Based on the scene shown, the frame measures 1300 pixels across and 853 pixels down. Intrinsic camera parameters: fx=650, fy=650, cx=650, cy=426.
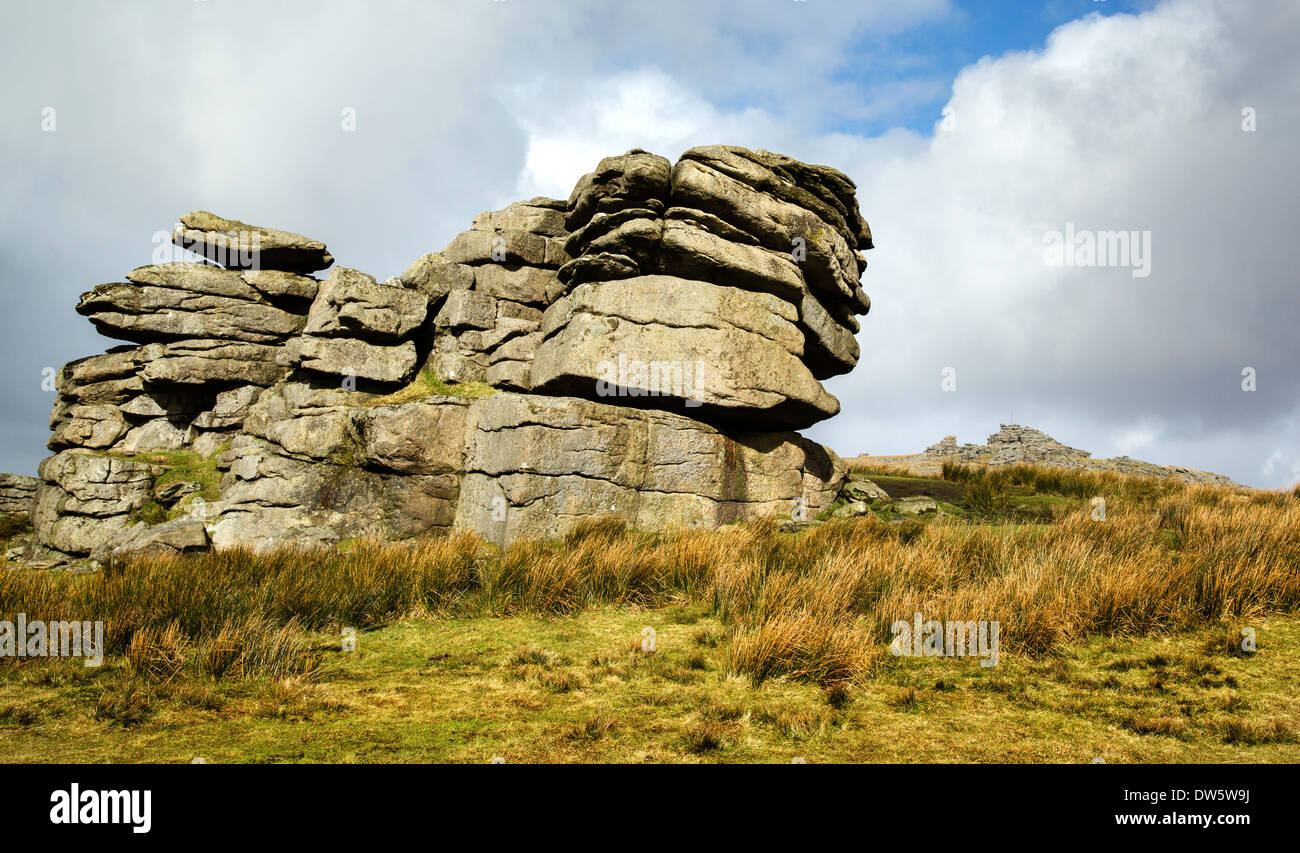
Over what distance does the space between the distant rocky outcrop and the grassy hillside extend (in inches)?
745

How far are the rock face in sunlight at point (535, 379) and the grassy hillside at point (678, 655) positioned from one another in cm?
280

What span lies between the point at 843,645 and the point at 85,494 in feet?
56.7

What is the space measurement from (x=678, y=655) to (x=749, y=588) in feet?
4.97

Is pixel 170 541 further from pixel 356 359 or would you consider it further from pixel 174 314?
pixel 174 314

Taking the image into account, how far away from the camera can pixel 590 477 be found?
11.2 m

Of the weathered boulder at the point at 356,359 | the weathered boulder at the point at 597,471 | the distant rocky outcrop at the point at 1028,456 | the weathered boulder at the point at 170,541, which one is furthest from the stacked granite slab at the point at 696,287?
the distant rocky outcrop at the point at 1028,456

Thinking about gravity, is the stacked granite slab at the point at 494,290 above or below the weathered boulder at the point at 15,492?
above

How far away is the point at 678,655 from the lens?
Result: 239 inches

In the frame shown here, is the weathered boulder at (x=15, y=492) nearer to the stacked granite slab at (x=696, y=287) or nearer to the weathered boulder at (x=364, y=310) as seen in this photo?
the weathered boulder at (x=364, y=310)

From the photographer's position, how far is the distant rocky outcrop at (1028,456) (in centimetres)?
2983

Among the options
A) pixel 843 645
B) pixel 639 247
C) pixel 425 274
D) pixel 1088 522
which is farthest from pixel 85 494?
pixel 1088 522

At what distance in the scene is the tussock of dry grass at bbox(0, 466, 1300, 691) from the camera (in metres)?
5.57
